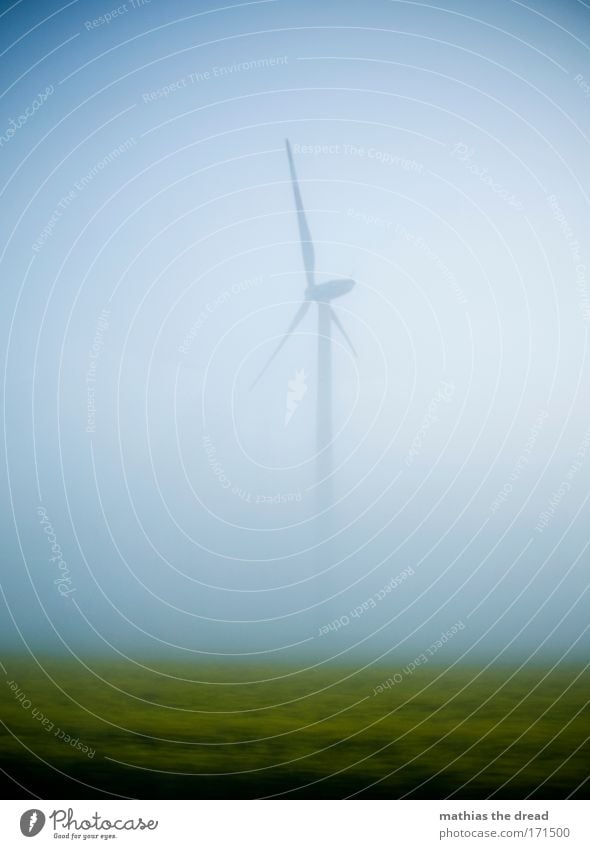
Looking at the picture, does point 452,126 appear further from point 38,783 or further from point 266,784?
point 38,783

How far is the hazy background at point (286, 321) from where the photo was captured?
17.3 feet

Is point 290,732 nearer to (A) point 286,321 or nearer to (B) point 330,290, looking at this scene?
(A) point 286,321

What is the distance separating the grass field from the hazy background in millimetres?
190

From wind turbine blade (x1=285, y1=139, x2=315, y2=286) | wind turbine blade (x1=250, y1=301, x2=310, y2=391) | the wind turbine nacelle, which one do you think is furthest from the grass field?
wind turbine blade (x1=285, y1=139, x2=315, y2=286)

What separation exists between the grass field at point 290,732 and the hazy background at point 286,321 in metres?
0.19

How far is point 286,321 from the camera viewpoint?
5.48 m

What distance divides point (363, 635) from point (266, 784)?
991 mm

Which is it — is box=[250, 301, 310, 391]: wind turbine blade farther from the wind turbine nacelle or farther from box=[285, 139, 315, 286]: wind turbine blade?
box=[285, 139, 315, 286]: wind turbine blade

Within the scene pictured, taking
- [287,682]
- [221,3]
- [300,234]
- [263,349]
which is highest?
[221,3]

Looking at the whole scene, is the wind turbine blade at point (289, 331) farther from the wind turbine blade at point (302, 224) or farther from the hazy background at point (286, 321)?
the wind turbine blade at point (302, 224)

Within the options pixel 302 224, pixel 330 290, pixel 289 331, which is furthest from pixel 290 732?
pixel 302 224

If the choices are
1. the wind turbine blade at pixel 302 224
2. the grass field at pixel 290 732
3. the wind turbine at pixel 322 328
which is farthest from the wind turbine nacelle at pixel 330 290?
the grass field at pixel 290 732
